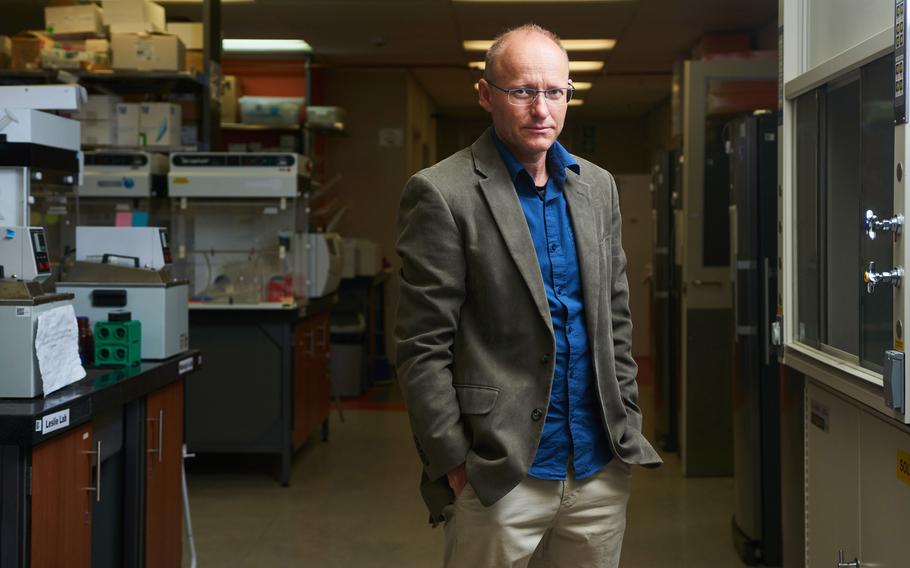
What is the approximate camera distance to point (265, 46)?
866 cm

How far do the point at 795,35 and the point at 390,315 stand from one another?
7.64 m

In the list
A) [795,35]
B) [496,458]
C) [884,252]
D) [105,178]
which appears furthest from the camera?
[105,178]

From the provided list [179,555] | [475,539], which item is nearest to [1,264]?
[179,555]

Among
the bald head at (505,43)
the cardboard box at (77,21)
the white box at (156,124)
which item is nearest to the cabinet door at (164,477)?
the bald head at (505,43)

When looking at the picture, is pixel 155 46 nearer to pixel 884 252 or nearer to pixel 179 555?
pixel 179 555

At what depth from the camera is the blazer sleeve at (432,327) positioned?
1793 mm

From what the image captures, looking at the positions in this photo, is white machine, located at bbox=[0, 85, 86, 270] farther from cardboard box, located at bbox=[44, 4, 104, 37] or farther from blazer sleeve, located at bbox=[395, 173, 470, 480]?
cardboard box, located at bbox=[44, 4, 104, 37]

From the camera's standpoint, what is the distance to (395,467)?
223 inches

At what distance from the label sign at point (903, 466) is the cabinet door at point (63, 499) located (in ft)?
6.45

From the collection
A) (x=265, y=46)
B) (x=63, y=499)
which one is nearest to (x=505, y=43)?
(x=63, y=499)

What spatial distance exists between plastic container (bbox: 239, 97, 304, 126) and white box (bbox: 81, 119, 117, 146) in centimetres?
226

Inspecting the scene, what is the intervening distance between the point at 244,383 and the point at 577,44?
15.4ft

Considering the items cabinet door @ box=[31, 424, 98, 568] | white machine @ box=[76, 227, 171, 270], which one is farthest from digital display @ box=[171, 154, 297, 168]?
cabinet door @ box=[31, 424, 98, 568]

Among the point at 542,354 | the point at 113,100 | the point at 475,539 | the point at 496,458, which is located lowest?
the point at 475,539
